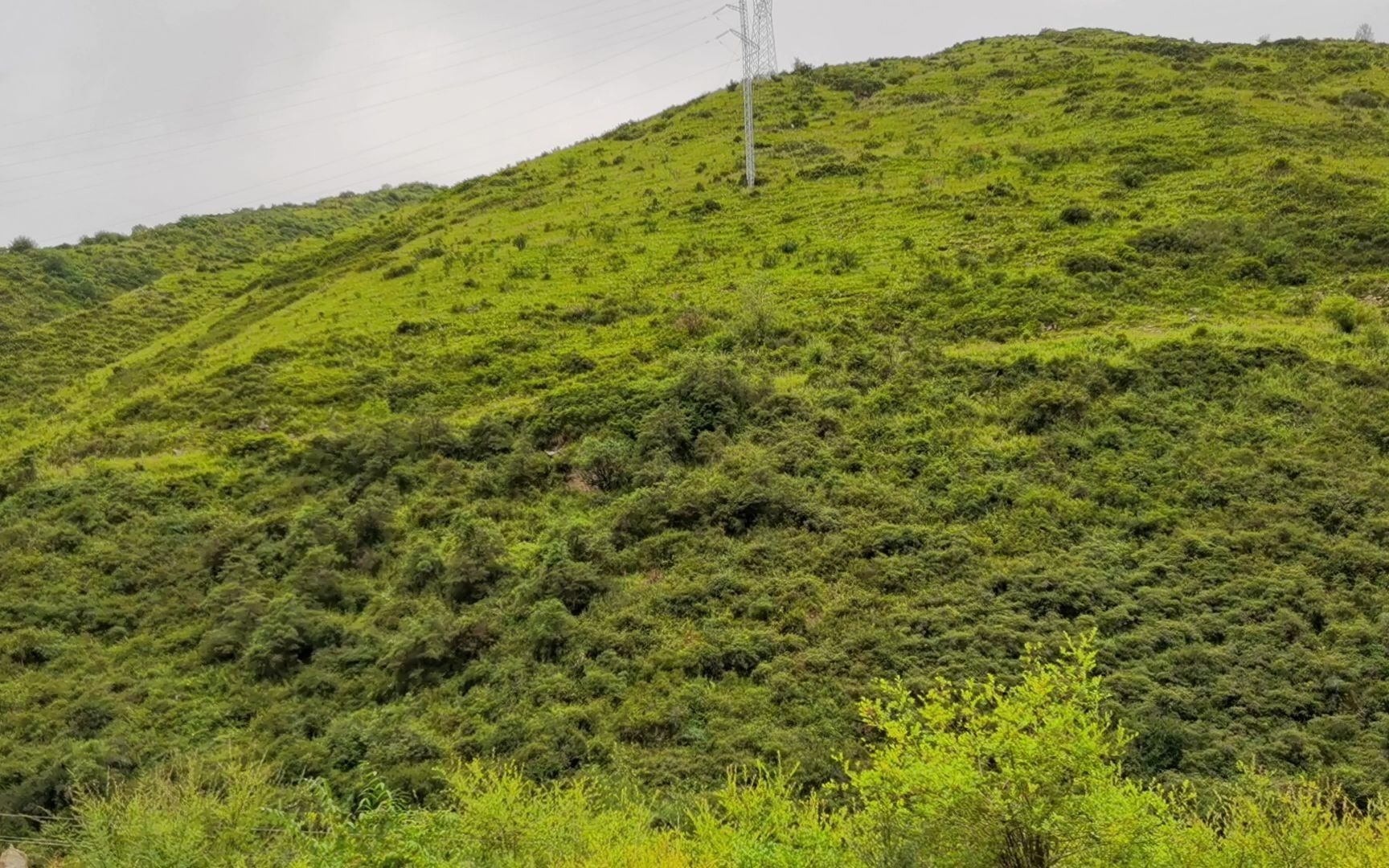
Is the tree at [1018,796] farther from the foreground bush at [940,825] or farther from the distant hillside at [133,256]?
the distant hillside at [133,256]

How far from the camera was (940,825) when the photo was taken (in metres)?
9.94

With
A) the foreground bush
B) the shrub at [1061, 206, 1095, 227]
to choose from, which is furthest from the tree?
the shrub at [1061, 206, 1095, 227]

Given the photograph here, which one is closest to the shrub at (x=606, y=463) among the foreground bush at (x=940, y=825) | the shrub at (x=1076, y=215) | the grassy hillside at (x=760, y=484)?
the grassy hillside at (x=760, y=484)

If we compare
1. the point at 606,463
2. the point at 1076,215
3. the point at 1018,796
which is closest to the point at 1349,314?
the point at 1076,215

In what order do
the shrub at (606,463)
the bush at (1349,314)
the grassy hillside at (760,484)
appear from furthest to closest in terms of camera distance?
the shrub at (606,463), the bush at (1349,314), the grassy hillside at (760,484)

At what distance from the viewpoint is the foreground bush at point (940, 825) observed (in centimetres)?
948

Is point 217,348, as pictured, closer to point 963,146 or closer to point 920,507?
point 920,507

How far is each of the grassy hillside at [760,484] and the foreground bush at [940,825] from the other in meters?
3.28

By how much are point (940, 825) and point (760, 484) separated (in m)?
14.4

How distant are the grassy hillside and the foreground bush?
3.28 metres

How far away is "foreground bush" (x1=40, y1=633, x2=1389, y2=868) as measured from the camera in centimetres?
948

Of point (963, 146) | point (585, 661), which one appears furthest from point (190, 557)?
point (963, 146)

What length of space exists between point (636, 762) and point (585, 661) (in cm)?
351

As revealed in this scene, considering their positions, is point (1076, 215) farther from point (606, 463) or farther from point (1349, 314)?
point (606, 463)
